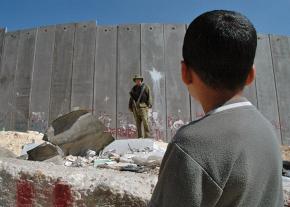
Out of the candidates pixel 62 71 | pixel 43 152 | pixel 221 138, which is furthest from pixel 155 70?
pixel 221 138

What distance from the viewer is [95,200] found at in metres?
1.68

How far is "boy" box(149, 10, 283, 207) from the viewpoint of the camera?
82 cm

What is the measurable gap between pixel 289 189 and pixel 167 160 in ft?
3.64

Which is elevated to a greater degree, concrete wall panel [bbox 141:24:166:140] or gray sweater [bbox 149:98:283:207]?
concrete wall panel [bbox 141:24:166:140]

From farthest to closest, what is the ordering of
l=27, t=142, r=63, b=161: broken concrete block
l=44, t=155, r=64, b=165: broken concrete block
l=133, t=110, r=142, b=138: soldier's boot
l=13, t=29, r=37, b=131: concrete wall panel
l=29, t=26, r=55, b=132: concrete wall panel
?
l=13, t=29, r=37, b=131: concrete wall panel, l=29, t=26, r=55, b=132: concrete wall panel, l=133, t=110, r=142, b=138: soldier's boot, l=27, t=142, r=63, b=161: broken concrete block, l=44, t=155, r=64, b=165: broken concrete block

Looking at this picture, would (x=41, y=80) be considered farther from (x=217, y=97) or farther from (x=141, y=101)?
(x=217, y=97)

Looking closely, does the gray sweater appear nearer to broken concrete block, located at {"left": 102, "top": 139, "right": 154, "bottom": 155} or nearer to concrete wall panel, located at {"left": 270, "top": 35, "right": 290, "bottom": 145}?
broken concrete block, located at {"left": 102, "top": 139, "right": 154, "bottom": 155}

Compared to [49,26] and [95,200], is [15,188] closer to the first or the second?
[95,200]

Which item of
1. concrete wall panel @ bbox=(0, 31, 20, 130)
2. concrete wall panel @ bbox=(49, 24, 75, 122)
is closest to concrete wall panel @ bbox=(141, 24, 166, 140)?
concrete wall panel @ bbox=(49, 24, 75, 122)

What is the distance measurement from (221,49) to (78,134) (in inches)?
195

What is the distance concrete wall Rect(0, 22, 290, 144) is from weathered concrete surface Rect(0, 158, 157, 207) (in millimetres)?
7484

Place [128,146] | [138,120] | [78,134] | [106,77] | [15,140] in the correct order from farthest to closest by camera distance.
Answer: [106,77], [138,120], [15,140], [78,134], [128,146]

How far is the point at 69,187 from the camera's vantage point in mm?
1717

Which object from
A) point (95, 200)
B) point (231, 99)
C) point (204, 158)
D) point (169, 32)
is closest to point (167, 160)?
point (204, 158)
